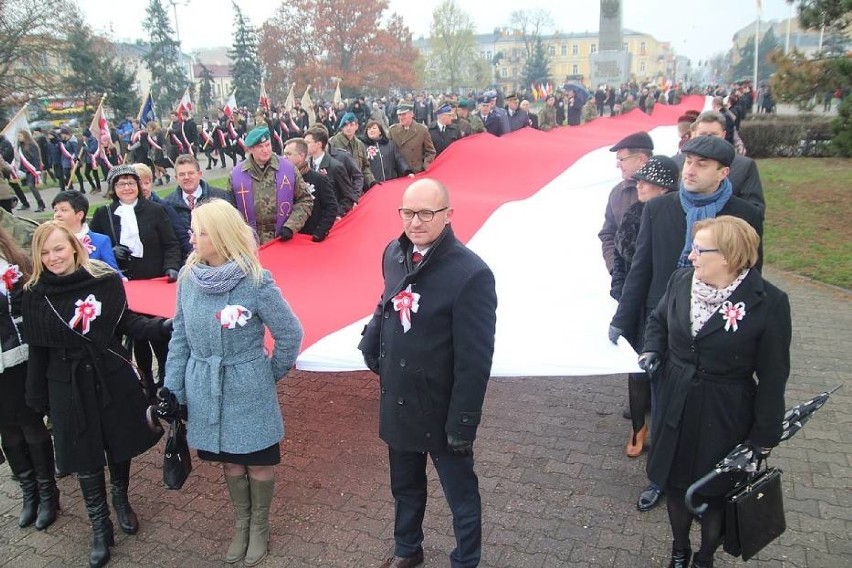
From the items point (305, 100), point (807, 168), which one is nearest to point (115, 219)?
point (807, 168)

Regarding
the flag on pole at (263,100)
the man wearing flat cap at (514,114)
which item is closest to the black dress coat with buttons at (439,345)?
the man wearing flat cap at (514,114)

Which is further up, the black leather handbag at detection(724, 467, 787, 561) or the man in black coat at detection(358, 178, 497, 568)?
the man in black coat at detection(358, 178, 497, 568)

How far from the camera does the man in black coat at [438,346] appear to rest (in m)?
2.74

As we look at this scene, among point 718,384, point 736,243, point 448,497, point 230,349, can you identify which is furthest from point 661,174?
point 230,349

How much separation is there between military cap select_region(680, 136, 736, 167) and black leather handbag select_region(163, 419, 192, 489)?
9.34ft

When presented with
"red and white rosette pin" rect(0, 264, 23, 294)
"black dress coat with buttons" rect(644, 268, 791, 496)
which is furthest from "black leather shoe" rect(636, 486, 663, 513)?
"red and white rosette pin" rect(0, 264, 23, 294)

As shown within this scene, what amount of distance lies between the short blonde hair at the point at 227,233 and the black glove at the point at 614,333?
1968mm

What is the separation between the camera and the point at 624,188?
4262 millimetres

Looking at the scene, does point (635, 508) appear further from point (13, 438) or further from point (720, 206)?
point (13, 438)

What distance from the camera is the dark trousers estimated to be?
2969 mm

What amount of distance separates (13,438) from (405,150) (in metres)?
5.81

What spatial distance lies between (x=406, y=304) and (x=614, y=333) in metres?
1.52

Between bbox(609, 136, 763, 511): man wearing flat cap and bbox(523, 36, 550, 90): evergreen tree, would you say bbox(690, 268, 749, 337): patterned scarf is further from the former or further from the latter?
bbox(523, 36, 550, 90): evergreen tree

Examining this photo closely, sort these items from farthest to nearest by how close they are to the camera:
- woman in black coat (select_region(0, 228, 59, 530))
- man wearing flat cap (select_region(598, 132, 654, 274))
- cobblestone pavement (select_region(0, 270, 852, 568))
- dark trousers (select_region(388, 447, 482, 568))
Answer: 1. man wearing flat cap (select_region(598, 132, 654, 274))
2. woman in black coat (select_region(0, 228, 59, 530))
3. cobblestone pavement (select_region(0, 270, 852, 568))
4. dark trousers (select_region(388, 447, 482, 568))
